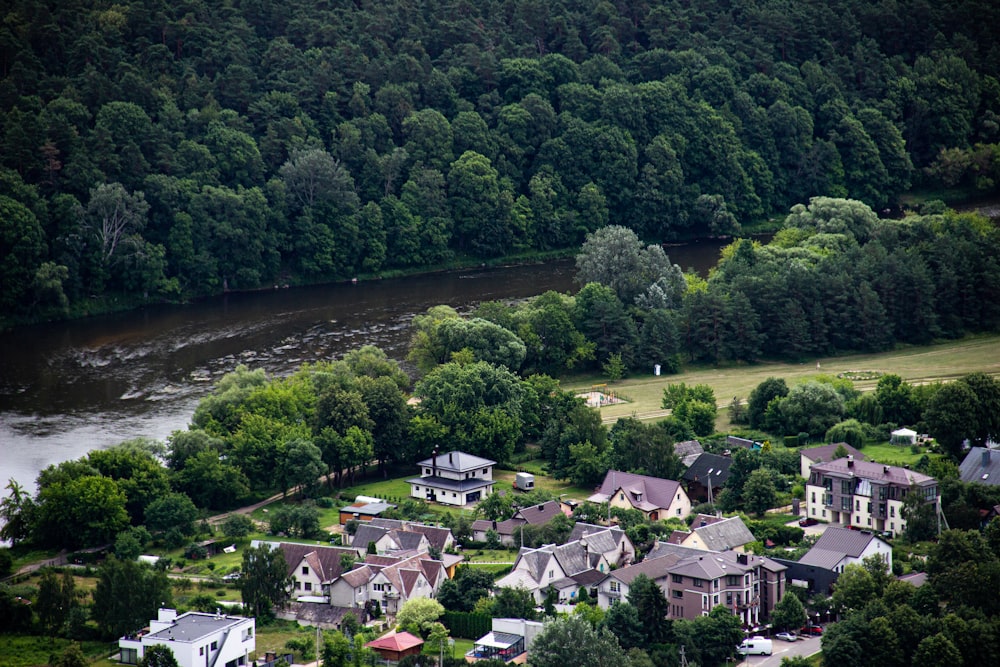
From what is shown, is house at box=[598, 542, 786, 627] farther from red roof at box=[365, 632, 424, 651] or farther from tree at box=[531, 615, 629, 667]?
red roof at box=[365, 632, 424, 651]

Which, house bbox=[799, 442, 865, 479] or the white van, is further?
house bbox=[799, 442, 865, 479]

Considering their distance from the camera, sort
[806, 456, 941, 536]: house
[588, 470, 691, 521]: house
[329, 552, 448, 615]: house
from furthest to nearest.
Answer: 1. [588, 470, 691, 521]: house
2. [806, 456, 941, 536]: house
3. [329, 552, 448, 615]: house

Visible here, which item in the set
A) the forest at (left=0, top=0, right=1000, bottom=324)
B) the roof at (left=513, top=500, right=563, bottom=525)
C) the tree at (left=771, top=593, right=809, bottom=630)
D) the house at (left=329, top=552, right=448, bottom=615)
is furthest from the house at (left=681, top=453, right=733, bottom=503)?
the forest at (left=0, top=0, right=1000, bottom=324)

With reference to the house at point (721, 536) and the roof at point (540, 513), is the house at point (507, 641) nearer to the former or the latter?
the house at point (721, 536)

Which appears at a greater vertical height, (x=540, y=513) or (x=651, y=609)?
(x=540, y=513)

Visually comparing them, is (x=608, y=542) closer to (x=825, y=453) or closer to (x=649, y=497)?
(x=649, y=497)

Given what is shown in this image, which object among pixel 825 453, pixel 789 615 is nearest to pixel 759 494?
pixel 825 453

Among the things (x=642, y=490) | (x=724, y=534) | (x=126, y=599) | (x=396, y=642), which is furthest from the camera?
(x=642, y=490)
